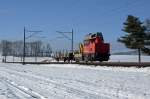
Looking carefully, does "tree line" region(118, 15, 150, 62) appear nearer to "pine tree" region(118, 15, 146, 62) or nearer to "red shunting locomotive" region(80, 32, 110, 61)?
"pine tree" region(118, 15, 146, 62)

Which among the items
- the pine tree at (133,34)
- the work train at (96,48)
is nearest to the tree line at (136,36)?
the pine tree at (133,34)

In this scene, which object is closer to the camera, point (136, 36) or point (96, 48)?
point (96, 48)

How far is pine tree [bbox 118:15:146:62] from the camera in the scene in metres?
74.7

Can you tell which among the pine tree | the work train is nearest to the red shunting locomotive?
the work train

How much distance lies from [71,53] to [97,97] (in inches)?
2171

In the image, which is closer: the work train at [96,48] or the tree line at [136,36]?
the work train at [96,48]

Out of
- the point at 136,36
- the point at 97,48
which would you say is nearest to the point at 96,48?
the point at 97,48

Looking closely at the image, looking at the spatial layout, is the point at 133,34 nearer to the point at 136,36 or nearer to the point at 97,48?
the point at 136,36

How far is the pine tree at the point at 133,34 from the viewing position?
74.7m

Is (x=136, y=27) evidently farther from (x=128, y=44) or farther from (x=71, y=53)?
(x=71, y=53)

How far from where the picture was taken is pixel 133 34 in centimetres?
7606

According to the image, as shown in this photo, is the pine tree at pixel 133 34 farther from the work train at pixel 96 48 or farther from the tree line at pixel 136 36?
the work train at pixel 96 48

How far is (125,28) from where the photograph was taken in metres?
76.8

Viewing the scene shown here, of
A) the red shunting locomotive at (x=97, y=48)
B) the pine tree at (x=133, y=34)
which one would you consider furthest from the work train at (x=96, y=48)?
the pine tree at (x=133, y=34)
